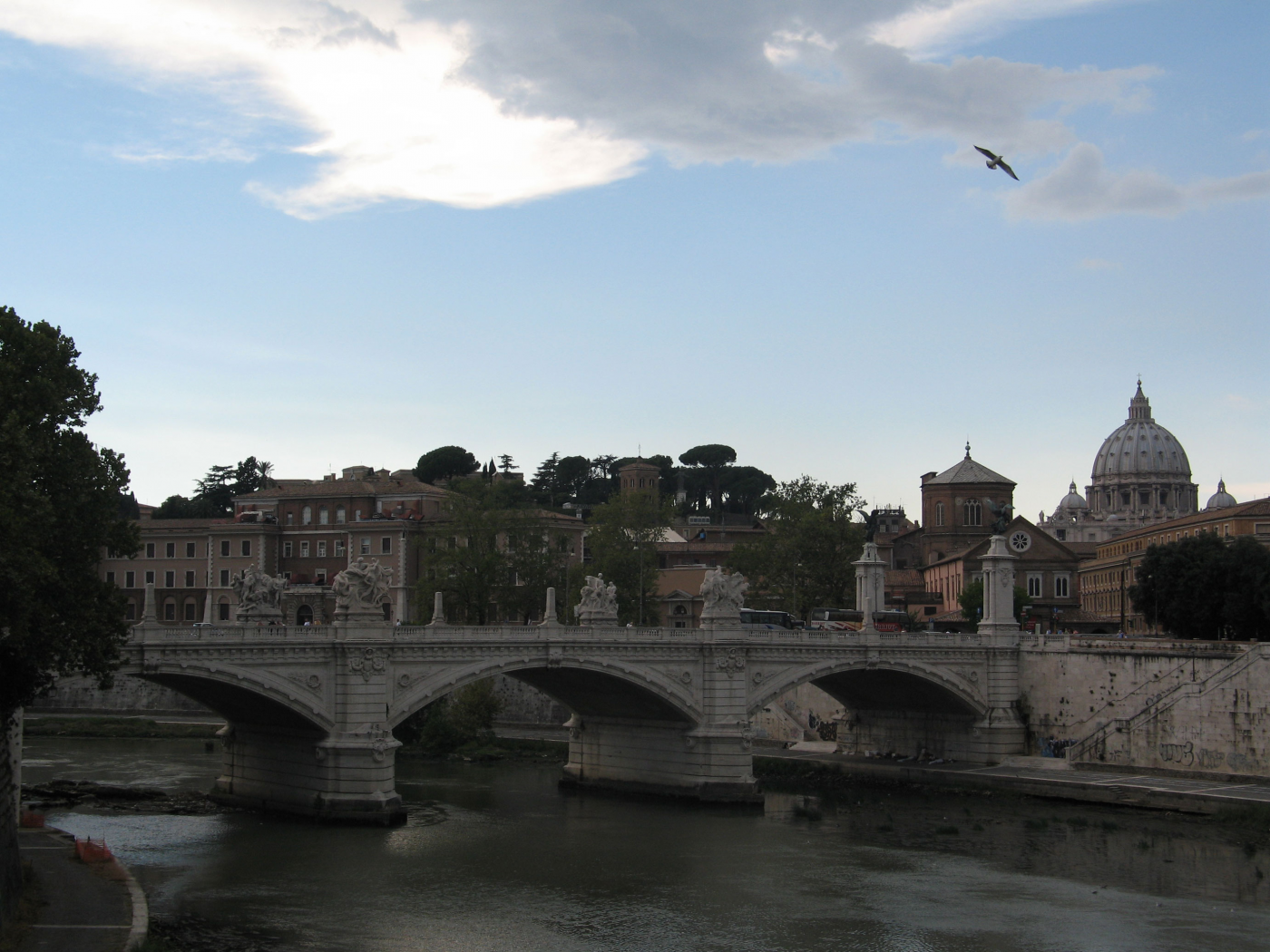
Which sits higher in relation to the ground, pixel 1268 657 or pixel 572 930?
pixel 1268 657

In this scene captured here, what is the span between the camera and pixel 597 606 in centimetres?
4934

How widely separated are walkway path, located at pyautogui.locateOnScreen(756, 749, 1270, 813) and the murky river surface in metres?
0.69

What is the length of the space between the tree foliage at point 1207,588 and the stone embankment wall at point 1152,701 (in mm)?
7718

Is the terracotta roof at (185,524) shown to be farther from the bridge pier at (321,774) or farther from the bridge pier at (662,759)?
the bridge pier at (321,774)

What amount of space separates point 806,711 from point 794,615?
12.4 meters

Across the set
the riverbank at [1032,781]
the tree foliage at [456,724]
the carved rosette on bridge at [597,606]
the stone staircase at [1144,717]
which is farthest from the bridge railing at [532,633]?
the tree foliage at [456,724]

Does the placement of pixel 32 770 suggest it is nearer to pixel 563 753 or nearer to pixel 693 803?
pixel 563 753

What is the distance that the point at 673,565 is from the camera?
11144 cm

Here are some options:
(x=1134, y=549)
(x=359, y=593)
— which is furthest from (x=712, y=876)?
(x=1134, y=549)

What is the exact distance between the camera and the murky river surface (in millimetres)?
29750

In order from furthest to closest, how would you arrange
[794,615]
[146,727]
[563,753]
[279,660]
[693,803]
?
1. [794,615]
2. [146,727]
3. [563,753]
4. [693,803]
5. [279,660]

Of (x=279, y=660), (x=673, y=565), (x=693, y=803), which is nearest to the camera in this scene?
(x=279, y=660)

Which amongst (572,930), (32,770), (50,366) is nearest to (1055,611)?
(32,770)

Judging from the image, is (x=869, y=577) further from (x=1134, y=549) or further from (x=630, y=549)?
(x=1134, y=549)
